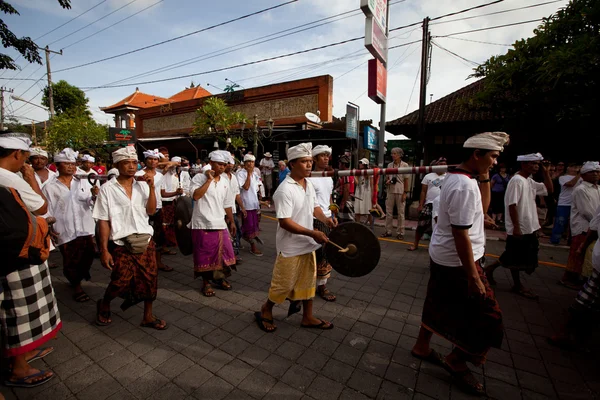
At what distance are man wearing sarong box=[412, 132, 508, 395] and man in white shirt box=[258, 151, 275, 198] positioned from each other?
12.1 m

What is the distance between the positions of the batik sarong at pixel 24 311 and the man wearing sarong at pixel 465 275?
11.4 feet

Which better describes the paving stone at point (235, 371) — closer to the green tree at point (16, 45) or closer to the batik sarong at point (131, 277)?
the batik sarong at point (131, 277)

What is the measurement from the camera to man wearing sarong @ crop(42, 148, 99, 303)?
4.05 m

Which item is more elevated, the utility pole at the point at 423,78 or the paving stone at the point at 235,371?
the utility pole at the point at 423,78

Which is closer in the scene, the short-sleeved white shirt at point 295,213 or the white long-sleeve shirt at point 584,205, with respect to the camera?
the short-sleeved white shirt at point 295,213

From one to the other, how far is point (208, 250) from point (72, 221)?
6.57 ft

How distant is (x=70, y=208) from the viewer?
4195mm

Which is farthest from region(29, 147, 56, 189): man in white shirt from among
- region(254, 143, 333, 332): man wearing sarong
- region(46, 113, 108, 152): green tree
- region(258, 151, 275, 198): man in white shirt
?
region(46, 113, 108, 152): green tree

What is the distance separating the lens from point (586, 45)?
5656 mm

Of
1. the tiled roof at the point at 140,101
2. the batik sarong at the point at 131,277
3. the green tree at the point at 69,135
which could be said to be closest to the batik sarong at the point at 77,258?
the batik sarong at the point at 131,277

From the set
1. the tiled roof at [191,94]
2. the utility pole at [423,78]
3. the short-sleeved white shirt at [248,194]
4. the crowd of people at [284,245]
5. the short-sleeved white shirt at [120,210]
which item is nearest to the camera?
the crowd of people at [284,245]

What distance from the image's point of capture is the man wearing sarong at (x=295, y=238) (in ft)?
9.37

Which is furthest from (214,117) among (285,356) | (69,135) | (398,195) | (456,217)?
(69,135)

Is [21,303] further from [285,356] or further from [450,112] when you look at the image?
[450,112]
